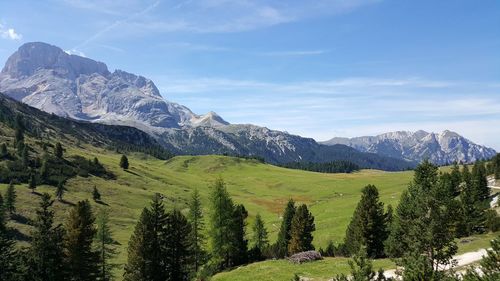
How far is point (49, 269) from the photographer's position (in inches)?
→ 1672

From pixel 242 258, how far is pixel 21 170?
11140 centimetres

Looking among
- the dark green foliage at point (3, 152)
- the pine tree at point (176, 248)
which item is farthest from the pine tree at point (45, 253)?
the dark green foliage at point (3, 152)

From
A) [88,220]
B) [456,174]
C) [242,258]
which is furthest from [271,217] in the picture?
[88,220]

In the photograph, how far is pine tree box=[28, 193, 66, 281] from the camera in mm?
42469

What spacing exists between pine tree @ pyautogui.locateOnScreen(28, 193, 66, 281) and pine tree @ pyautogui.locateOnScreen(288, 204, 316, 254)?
127 feet

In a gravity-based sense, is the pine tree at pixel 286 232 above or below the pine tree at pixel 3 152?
below

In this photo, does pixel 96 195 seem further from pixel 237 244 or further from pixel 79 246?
pixel 79 246

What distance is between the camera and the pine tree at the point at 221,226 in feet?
203

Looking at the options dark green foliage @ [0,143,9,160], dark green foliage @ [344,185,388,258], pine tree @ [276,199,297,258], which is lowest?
pine tree @ [276,199,297,258]

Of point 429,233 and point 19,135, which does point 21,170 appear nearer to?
point 19,135

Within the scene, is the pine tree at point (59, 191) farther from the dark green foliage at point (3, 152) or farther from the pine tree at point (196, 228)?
the pine tree at point (196, 228)

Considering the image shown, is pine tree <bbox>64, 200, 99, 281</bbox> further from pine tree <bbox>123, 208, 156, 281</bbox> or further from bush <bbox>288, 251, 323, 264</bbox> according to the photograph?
bush <bbox>288, 251, 323, 264</bbox>

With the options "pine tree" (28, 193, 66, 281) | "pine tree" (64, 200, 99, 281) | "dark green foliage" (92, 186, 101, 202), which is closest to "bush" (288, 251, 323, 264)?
"pine tree" (64, 200, 99, 281)

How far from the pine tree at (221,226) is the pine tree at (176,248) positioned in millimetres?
5521
